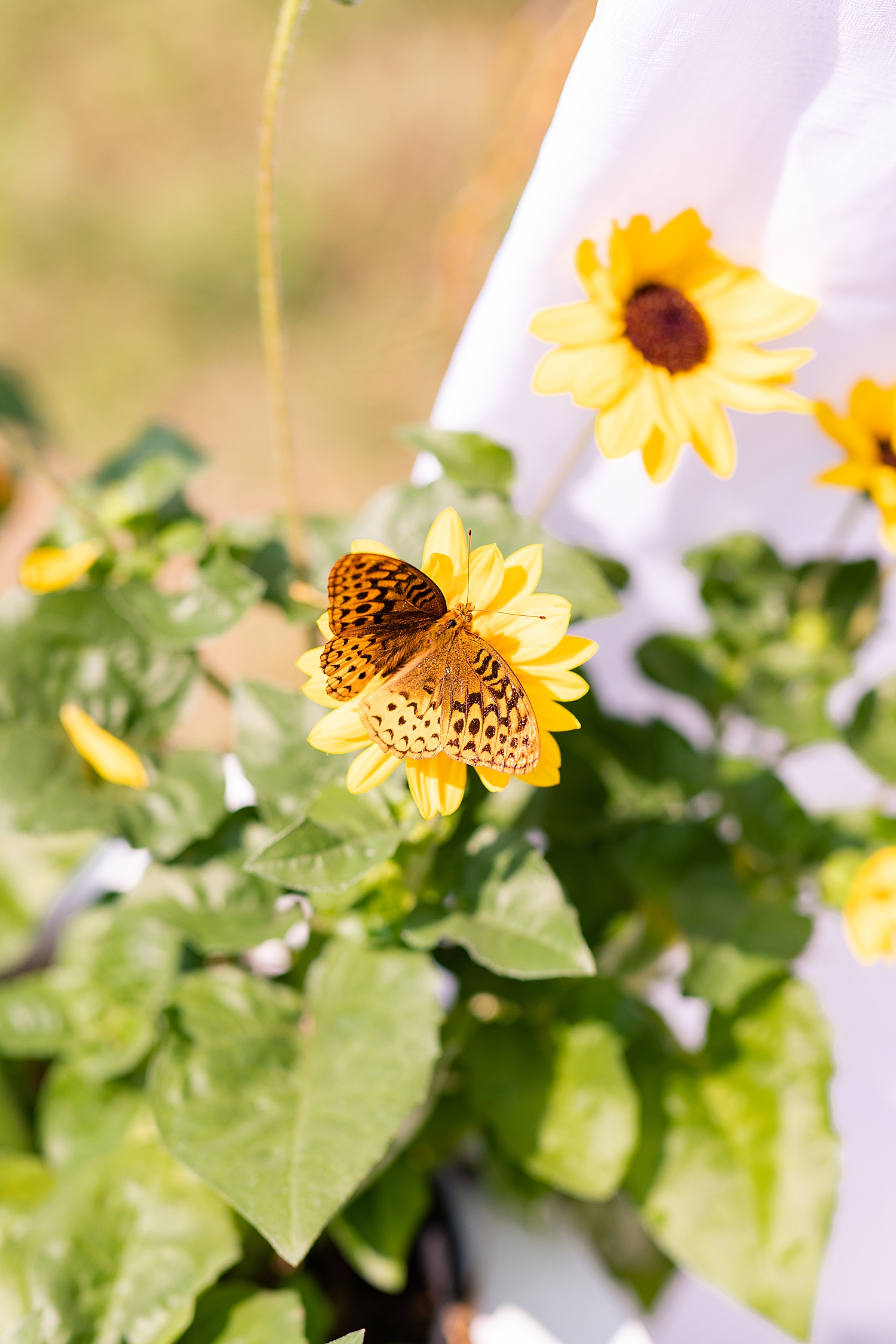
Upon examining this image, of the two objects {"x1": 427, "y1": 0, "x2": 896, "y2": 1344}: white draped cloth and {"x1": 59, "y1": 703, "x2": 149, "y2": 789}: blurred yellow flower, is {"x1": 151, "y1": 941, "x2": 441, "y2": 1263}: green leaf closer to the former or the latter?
{"x1": 59, "y1": 703, "x2": 149, "y2": 789}: blurred yellow flower

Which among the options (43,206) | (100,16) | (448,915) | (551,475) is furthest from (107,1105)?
(100,16)

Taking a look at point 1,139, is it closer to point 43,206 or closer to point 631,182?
point 43,206

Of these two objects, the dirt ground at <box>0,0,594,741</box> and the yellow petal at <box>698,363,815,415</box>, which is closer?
the yellow petal at <box>698,363,815,415</box>

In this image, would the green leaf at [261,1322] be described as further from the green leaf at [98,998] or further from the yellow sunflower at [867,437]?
the yellow sunflower at [867,437]

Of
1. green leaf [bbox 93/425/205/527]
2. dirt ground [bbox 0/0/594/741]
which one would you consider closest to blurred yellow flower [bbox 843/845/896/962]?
green leaf [bbox 93/425/205/527]

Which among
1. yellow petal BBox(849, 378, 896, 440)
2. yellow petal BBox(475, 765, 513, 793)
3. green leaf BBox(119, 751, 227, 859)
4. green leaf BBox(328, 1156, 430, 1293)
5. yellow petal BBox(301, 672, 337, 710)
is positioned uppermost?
yellow petal BBox(849, 378, 896, 440)

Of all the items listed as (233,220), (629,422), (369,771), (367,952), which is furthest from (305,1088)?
(233,220)
